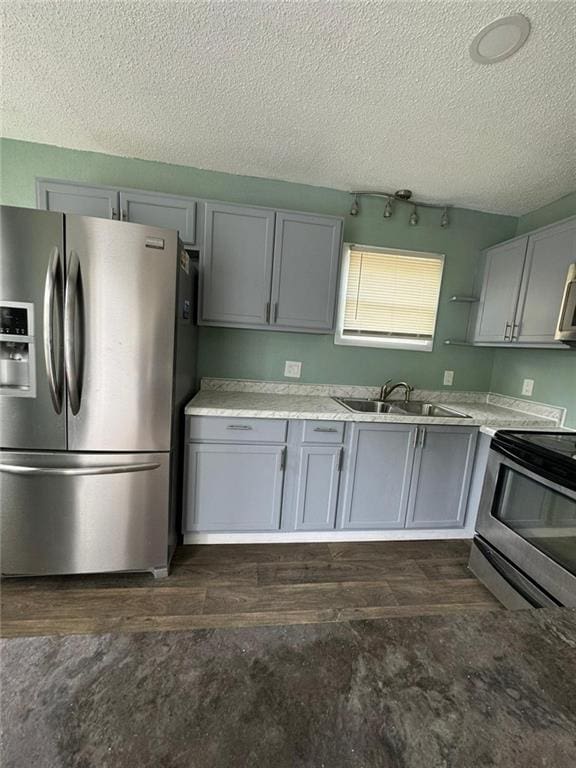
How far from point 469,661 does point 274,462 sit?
5.27 feet

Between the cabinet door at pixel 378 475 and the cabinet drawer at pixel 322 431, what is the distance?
96 mm

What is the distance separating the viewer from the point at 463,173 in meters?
2.07

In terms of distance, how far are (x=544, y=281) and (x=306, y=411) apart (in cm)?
173

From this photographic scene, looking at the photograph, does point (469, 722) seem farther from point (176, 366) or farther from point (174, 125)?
point (174, 125)

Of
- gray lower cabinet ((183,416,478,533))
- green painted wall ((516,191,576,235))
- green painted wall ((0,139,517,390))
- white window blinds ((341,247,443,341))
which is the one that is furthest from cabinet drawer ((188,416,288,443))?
green painted wall ((516,191,576,235))

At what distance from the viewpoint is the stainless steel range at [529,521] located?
142 centimetres

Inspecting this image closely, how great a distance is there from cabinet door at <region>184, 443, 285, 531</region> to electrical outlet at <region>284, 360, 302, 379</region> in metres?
0.72

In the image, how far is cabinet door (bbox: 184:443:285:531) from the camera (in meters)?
1.95

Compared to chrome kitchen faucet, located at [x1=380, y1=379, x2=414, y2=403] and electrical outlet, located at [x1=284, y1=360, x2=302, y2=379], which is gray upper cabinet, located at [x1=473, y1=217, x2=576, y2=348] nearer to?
chrome kitchen faucet, located at [x1=380, y1=379, x2=414, y2=403]

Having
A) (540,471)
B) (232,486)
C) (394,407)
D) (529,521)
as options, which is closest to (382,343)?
(394,407)

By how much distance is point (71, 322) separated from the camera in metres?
1.50

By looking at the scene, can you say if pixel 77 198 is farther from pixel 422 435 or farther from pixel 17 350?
pixel 422 435

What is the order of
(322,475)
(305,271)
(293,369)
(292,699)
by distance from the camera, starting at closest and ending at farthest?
(292,699), (322,475), (305,271), (293,369)

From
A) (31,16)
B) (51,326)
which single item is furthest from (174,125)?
(51,326)
